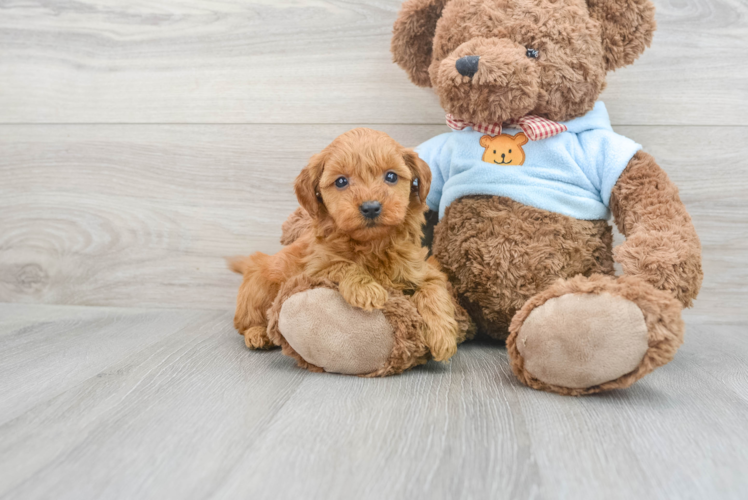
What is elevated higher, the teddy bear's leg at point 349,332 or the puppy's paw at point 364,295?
the puppy's paw at point 364,295

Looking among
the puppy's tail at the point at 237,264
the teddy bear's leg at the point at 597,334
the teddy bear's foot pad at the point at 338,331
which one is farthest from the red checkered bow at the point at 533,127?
the puppy's tail at the point at 237,264

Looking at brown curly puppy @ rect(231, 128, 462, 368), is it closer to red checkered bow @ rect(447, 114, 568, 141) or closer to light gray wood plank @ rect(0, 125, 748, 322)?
red checkered bow @ rect(447, 114, 568, 141)

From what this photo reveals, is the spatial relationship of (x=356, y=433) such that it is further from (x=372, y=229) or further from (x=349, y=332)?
(x=372, y=229)

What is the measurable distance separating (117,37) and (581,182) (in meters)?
1.19

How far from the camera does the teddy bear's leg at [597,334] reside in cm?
71

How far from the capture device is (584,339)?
724mm

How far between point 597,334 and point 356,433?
35cm

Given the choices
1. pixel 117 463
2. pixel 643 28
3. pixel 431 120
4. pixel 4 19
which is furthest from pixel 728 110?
pixel 4 19

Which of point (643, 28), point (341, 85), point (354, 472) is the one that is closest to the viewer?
point (354, 472)

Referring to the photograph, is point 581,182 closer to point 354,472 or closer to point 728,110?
point 728,110

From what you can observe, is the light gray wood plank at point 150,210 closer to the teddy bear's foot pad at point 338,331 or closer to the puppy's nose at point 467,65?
the puppy's nose at point 467,65

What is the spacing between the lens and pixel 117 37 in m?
1.37

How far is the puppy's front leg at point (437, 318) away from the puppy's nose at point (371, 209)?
0.59 ft

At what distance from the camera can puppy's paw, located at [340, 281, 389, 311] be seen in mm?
813
